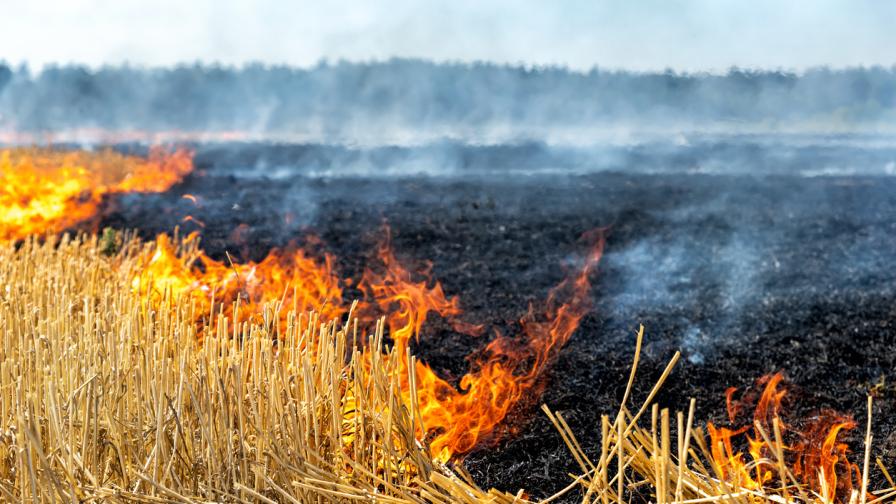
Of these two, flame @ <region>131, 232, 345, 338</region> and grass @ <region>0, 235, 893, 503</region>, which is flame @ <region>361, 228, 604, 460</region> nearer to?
grass @ <region>0, 235, 893, 503</region>

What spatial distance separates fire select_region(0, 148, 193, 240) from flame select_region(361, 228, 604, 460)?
3.37 metres

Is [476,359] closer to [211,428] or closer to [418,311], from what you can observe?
[418,311]

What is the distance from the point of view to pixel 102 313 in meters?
3.96

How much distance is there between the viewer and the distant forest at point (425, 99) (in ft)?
42.1

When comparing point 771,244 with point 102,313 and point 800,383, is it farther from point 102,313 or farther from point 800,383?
point 102,313

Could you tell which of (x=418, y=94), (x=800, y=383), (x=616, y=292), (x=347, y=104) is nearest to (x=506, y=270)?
(x=616, y=292)

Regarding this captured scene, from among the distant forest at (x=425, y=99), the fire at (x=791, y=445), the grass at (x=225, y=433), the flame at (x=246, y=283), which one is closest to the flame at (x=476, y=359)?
the grass at (x=225, y=433)

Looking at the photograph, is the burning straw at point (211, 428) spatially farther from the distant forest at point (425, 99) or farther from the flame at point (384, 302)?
the distant forest at point (425, 99)

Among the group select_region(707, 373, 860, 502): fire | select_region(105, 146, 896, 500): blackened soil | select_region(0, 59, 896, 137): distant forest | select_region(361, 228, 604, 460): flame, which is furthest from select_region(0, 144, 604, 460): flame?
select_region(0, 59, 896, 137): distant forest

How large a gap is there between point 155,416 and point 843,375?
3.70m

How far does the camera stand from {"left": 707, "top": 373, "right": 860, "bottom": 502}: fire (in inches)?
139

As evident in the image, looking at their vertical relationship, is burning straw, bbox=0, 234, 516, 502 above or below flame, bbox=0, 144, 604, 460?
above

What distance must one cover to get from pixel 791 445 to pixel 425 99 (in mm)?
16672

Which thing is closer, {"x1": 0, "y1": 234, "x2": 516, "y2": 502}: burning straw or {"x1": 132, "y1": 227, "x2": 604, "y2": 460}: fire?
{"x1": 0, "y1": 234, "x2": 516, "y2": 502}: burning straw
